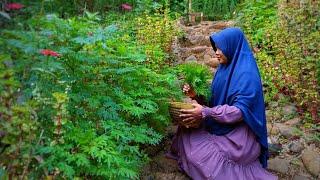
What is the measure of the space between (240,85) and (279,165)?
1.12 metres

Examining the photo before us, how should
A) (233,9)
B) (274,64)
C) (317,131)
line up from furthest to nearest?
(233,9) → (274,64) → (317,131)

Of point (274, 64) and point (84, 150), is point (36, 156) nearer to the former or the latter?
point (84, 150)

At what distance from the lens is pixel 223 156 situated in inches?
140

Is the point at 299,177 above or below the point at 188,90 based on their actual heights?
below

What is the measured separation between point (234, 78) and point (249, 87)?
0.16m

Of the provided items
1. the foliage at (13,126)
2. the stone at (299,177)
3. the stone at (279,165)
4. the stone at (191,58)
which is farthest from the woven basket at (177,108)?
the stone at (191,58)

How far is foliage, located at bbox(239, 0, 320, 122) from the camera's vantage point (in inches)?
185

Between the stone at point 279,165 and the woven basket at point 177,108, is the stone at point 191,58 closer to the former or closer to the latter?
the stone at point 279,165

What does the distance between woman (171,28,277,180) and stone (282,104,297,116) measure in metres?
1.34

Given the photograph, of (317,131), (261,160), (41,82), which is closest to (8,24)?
(41,82)

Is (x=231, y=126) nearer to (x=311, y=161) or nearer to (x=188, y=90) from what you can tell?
(x=188, y=90)

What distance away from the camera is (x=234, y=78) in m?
3.62

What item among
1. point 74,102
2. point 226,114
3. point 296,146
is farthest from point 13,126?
point 296,146

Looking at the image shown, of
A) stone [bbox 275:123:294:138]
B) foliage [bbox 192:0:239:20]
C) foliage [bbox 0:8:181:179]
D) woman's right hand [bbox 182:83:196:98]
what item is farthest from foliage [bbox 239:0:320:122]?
foliage [bbox 192:0:239:20]
